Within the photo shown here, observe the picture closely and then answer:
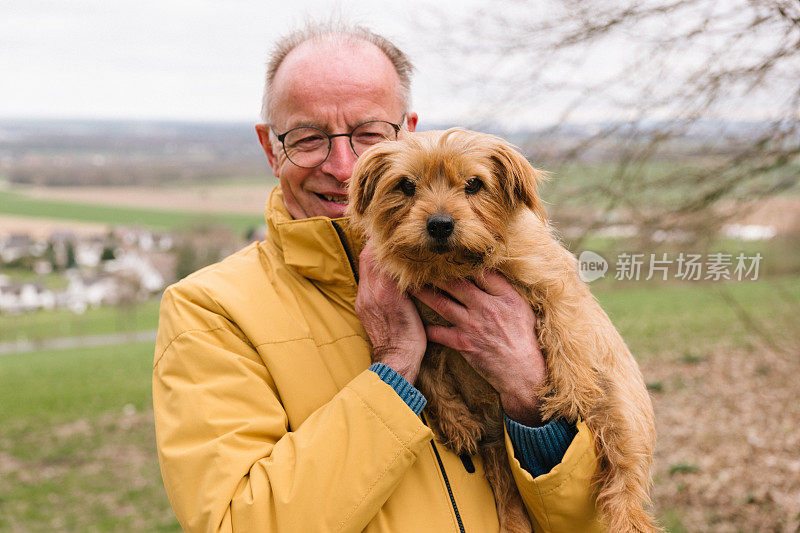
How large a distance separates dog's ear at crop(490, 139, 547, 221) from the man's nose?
2.00 feet

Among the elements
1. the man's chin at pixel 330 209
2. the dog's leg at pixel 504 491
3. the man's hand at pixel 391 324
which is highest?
the man's chin at pixel 330 209

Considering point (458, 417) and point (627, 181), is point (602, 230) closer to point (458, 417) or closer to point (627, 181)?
point (627, 181)

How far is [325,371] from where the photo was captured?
7.52 feet

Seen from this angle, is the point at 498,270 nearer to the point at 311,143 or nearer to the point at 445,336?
the point at 445,336

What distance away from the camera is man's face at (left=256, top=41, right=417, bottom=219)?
2.56 meters

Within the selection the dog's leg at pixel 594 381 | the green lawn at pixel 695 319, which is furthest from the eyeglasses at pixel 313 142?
the green lawn at pixel 695 319

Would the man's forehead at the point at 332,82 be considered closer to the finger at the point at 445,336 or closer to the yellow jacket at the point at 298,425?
the yellow jacket at the point at 298,425

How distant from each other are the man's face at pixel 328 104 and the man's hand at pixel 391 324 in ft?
1.60

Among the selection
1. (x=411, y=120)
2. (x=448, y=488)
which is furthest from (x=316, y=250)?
(x=448, y=488)

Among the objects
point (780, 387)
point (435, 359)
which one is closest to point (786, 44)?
point (435, 359)

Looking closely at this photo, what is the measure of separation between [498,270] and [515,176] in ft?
1.29

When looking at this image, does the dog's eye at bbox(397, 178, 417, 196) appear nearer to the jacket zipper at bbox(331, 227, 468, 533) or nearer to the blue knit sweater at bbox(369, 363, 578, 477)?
the jacket zipper at bbox(331, 227, 468, 533)

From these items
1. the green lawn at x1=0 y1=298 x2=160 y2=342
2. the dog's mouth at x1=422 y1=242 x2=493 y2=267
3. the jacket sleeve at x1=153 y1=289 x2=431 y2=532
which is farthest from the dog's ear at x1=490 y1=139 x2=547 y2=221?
the green lawn at x1=0 y1=298 x2=160 y2=342

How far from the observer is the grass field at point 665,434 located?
25.8 feet
